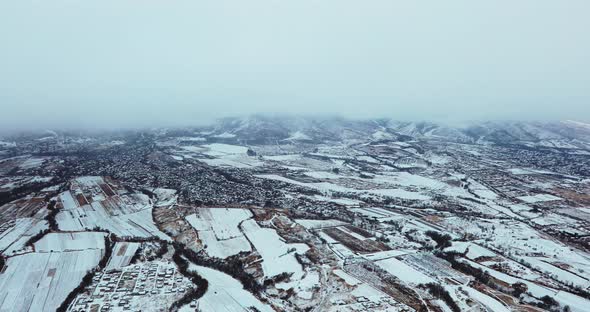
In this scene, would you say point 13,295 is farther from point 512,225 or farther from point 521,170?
point 521,170

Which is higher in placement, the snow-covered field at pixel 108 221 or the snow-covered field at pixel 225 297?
the snow-covered field at pixel 225 297

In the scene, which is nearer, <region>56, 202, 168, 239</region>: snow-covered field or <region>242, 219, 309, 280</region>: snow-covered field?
<region>242, 219, 309, 280</region>: snow-covered field

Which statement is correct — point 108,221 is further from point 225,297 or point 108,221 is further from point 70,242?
point 225,297

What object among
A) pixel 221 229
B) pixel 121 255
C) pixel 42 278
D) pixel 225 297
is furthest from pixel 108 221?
pixel 225 297

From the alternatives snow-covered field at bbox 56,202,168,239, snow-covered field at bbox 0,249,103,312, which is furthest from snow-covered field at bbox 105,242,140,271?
snow-covered field at bbox 56,202,168,239

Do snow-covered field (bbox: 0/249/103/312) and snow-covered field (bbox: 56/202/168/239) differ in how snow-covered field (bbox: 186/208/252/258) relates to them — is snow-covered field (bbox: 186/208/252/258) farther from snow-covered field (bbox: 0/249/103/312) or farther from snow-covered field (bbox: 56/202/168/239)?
snow-covered field (bbox: 0/249/103/312)

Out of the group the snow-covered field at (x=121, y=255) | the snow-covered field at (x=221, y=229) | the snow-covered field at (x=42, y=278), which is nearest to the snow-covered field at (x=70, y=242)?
the snow-covered field at (x=42, y=278)

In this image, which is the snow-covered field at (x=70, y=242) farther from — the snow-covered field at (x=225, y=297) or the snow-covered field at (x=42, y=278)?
the snow-covered field at (x=225, y=297)

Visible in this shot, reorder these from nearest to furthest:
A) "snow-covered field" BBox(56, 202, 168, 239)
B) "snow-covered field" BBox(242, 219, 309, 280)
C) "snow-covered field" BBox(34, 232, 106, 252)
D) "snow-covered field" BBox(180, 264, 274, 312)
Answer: "snow-covered field" BBox(180, 264, 274, 312)
"snow-covered field" BBox(242, 219, 309, 280)
"snow-covered field" BBox(34, 232, 106, 252)
"snow-covered field" BBox(56, 202, 168, 239)

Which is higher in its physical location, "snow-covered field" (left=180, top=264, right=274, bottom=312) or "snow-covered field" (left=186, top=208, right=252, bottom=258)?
"snow-covered field" (left=180, top=264, right=274, bottom=312)

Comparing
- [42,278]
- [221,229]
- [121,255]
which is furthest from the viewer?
[221,229]

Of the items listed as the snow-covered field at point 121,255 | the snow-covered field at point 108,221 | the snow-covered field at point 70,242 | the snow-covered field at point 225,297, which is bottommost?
the snow-covered field at point 108,221
